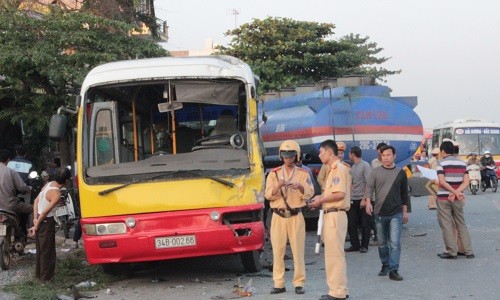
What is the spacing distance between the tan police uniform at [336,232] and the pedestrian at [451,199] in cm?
348

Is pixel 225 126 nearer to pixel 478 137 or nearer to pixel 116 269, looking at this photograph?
pixel 116 269

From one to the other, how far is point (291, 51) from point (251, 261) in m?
29.8

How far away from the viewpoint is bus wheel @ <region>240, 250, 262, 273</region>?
10.9 metres

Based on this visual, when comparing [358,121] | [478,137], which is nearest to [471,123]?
[478,137]

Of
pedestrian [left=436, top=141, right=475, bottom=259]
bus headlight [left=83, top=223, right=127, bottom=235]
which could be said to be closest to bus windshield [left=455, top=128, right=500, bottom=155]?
pedestrian [left=436, top=141, right=475, bottom=259]

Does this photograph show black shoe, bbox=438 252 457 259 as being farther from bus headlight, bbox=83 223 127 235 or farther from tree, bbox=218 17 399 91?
tree, bbox=218 17 399 91

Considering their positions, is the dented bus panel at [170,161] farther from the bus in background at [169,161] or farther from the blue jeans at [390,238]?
the blue jeans at [390,238]

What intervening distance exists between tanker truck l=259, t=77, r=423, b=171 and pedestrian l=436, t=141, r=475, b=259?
10.7ft

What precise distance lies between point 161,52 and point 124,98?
699cm

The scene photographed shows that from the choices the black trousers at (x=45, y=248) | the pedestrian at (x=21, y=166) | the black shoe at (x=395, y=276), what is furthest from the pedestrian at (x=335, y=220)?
the pedestrian at (x=21, y=166)

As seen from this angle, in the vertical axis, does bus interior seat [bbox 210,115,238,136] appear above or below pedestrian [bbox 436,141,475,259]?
above

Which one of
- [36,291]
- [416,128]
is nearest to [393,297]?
[36,291]

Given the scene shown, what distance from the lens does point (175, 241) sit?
1000 cm

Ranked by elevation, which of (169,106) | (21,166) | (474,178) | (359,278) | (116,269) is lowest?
(474,178)
